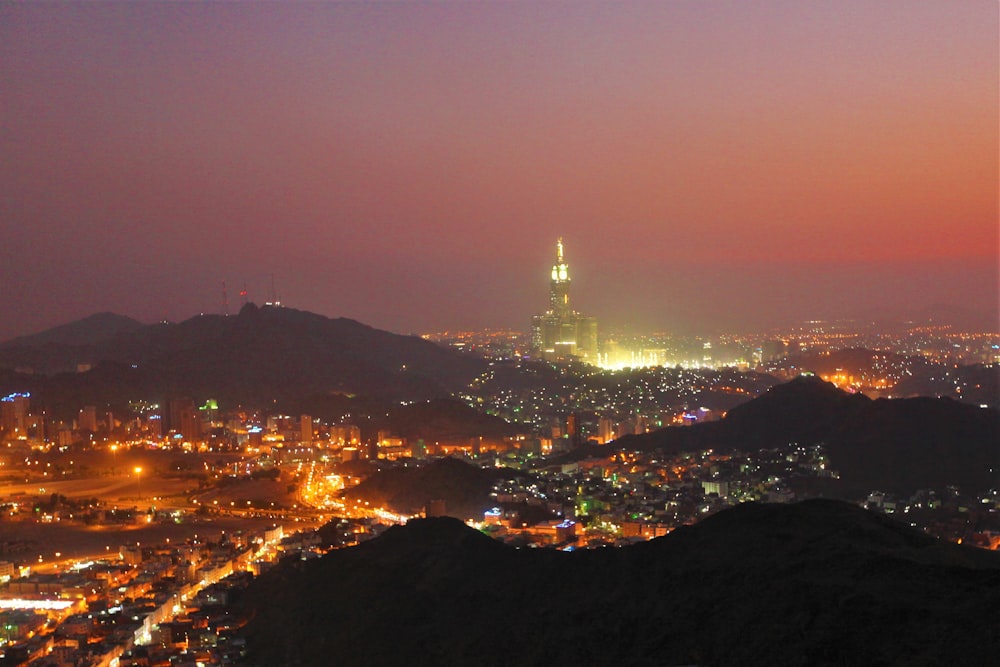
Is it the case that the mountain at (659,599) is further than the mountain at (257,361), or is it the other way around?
the mountain at (257,361)

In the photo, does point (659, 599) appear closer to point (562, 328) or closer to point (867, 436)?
point (867, 436)

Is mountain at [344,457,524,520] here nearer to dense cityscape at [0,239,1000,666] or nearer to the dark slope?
dense cityscape at [0,239,1000,666]

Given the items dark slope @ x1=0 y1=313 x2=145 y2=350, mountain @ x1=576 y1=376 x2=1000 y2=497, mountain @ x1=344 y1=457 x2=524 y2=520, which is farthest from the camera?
dark slope @ x1=0 y1=313 x2=145 y2=350

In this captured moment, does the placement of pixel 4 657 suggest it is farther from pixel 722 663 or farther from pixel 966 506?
pixel 966 506

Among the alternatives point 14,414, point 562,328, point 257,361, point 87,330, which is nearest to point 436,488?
point 14,414

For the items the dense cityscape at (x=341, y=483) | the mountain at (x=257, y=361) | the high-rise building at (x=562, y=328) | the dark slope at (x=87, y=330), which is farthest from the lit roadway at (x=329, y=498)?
the dark slope at (x=87, y=330)

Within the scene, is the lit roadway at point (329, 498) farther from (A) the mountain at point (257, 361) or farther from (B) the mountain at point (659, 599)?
(A) the mountain at point (257, 361)

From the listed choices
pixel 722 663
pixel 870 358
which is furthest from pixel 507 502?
pixel 870 358

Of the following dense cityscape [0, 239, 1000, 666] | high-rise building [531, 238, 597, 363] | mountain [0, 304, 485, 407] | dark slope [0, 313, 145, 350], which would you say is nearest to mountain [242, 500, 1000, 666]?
dense cityscape [0, 239, 1000, 666]
